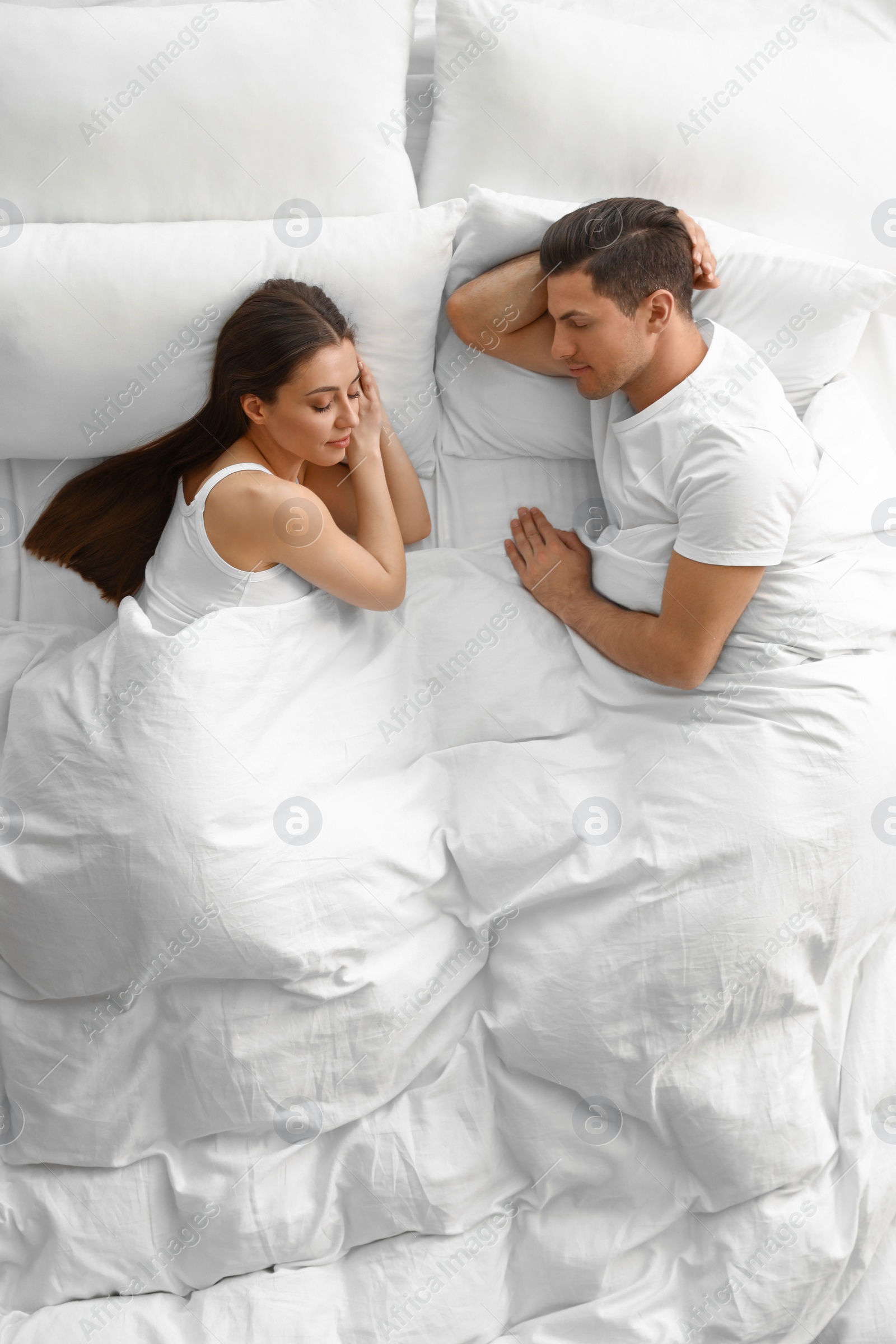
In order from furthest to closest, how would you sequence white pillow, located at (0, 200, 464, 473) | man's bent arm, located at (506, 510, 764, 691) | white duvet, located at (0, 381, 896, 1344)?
white pillow, located at (0, 200, 464, 473) < man's bent arm, located at (506, 510, 764, 691) < white duvet, located at (0, 381, 896, 1344)

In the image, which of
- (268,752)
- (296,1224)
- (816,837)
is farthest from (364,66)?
(296,1224)

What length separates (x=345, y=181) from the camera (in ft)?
6.06

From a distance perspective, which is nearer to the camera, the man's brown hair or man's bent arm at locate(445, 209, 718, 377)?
the man's brown hair

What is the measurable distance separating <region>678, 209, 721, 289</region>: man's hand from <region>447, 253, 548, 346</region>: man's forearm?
27cm

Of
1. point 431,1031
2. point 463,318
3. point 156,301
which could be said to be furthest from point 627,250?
point 431,1031

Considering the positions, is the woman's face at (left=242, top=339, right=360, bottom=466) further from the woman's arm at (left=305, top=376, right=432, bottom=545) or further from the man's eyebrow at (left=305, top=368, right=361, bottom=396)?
the woman's arm at (left=305, top=376, right=432, bottom=545)

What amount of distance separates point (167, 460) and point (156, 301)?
0.94 ft

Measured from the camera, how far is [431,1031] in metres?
1.60

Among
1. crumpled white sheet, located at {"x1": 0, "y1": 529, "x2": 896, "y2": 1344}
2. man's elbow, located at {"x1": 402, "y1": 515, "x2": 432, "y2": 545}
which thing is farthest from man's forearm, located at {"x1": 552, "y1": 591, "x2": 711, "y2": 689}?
man's elbow, located at {"x1": 402, "y1": 515, "x2": 432, "y2": 545}

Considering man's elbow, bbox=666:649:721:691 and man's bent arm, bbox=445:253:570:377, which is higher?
man's bent arm, bbox=445:253:570:377

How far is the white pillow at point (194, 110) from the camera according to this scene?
178cm

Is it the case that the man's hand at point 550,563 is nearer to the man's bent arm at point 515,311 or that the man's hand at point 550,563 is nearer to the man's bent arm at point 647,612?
the man's bent arm at point 647,612

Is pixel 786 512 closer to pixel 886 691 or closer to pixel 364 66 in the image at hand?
pixel 886 691

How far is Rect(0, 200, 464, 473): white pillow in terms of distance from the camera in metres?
1.74
